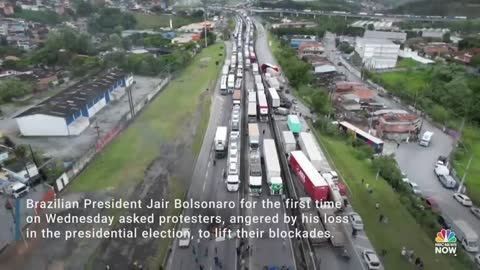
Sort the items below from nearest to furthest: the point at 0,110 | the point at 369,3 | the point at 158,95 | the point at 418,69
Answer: the point at 0,110 < the point at 158,95 < the point at 418,69 < the point at 369,3

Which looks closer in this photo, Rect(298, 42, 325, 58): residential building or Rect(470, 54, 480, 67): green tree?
Rect(470, 54, 480, 67): green tree

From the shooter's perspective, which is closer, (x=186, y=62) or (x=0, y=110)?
(x=0, y=110)

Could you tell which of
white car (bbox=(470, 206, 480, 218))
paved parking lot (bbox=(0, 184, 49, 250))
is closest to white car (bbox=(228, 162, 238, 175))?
paved parking lot (bbox=(0, 184, 49, 250))

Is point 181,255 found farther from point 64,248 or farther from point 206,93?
point 206,93

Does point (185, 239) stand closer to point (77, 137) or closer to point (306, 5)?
point (77, 137)

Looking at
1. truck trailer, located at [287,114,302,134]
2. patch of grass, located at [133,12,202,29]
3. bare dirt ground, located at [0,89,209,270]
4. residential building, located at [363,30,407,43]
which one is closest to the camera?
bare dirt ground, located at [0,89,209,270]

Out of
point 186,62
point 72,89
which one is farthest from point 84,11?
point 72,89

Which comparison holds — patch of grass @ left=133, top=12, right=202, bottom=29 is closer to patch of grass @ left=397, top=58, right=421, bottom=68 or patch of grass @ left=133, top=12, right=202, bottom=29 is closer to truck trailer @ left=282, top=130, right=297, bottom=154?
patch of grass @ left=397, top=58, right=421, bottom=68
